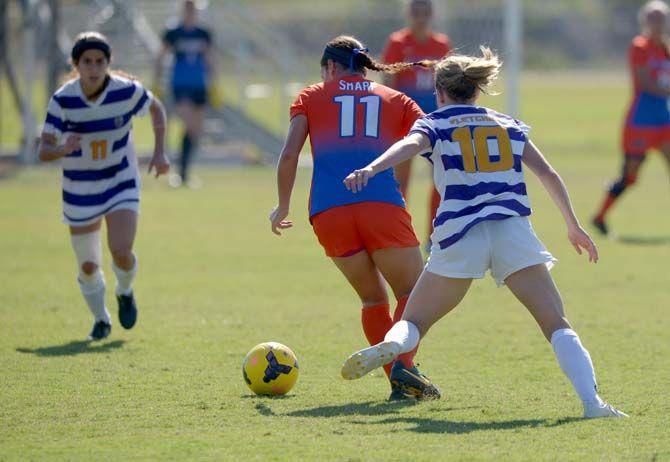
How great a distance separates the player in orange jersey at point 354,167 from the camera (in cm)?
675

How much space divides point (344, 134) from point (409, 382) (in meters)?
1.41

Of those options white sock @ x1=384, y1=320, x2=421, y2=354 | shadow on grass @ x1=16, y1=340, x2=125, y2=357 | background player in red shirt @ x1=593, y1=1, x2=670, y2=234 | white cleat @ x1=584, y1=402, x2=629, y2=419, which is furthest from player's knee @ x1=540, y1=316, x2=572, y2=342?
background player in red shirt @ x1=593, y1=1, x2=670, y2=234

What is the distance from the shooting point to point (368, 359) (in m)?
6.01

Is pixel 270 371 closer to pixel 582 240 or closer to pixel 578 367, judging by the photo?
pixel 578 367

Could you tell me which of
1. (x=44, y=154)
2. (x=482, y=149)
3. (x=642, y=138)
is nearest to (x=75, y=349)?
(x=44, y=154)

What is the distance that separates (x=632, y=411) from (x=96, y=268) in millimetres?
4184

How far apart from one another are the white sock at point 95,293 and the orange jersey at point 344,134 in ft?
8.78

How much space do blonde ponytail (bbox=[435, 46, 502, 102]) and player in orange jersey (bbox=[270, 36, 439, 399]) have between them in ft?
1.28

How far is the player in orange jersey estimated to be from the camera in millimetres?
6754

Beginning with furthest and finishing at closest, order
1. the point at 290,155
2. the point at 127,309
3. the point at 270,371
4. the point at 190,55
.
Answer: the point at 190,55 < the point at 127,309 < the point at 270,371 < the point at 290,155

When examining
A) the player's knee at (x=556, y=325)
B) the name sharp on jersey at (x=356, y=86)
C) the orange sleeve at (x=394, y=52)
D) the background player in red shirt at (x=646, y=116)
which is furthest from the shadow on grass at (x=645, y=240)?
the player's knee at (x=556, y=325)

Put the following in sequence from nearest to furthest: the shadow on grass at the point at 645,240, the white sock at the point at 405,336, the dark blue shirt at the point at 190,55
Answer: the white sock at the point at 405,336, the shadow on grass at the point at 645,240, the dark blue shirt at the point at 190,55

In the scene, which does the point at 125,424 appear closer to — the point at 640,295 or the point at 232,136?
the point at 640,295

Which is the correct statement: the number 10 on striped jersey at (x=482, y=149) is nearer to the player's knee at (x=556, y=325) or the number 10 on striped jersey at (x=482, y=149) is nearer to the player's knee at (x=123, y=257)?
the player's knee at (x=556, y=325)
